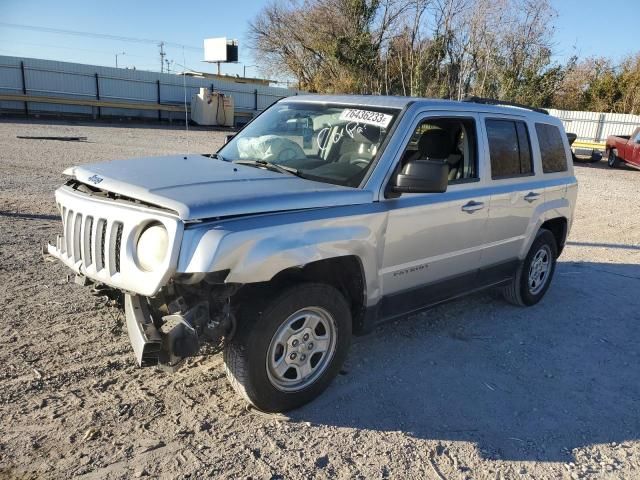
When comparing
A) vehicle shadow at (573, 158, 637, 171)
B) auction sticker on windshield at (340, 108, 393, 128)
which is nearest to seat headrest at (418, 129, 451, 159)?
auction sticker on windshield at (340, 108, 393, 128)

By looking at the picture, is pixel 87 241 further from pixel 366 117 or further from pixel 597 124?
pixel 597 124

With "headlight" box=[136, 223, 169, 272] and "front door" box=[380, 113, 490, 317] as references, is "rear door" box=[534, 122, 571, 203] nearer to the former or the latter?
"front door" box=[380, 113, 490, 317]

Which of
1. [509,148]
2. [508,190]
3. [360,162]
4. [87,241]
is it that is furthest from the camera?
[509,148]

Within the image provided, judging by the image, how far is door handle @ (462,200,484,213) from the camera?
441cm

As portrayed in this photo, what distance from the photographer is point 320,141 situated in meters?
4.23

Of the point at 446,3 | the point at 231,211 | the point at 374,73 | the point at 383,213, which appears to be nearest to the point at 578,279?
the point at 383,213

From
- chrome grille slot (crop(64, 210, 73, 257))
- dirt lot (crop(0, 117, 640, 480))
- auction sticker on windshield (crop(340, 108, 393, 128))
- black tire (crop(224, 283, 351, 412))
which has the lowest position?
dirt lot (crop(0, 117, 640, 480))

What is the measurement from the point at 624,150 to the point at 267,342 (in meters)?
21.4

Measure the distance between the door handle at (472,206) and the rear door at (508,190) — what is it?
0.19 meters

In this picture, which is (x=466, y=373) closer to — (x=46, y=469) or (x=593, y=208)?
(x=46, y=469)

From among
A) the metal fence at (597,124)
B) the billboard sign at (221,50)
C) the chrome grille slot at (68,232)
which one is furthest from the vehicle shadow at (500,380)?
the billboard sign at (221,50)

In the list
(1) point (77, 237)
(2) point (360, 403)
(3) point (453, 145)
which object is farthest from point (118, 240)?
(3) point (453, 145)

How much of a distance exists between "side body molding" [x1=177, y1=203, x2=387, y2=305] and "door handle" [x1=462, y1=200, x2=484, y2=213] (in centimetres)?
100

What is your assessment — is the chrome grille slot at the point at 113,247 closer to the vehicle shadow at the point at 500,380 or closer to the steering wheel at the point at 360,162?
the vehicle shadow at the point at 500,380
